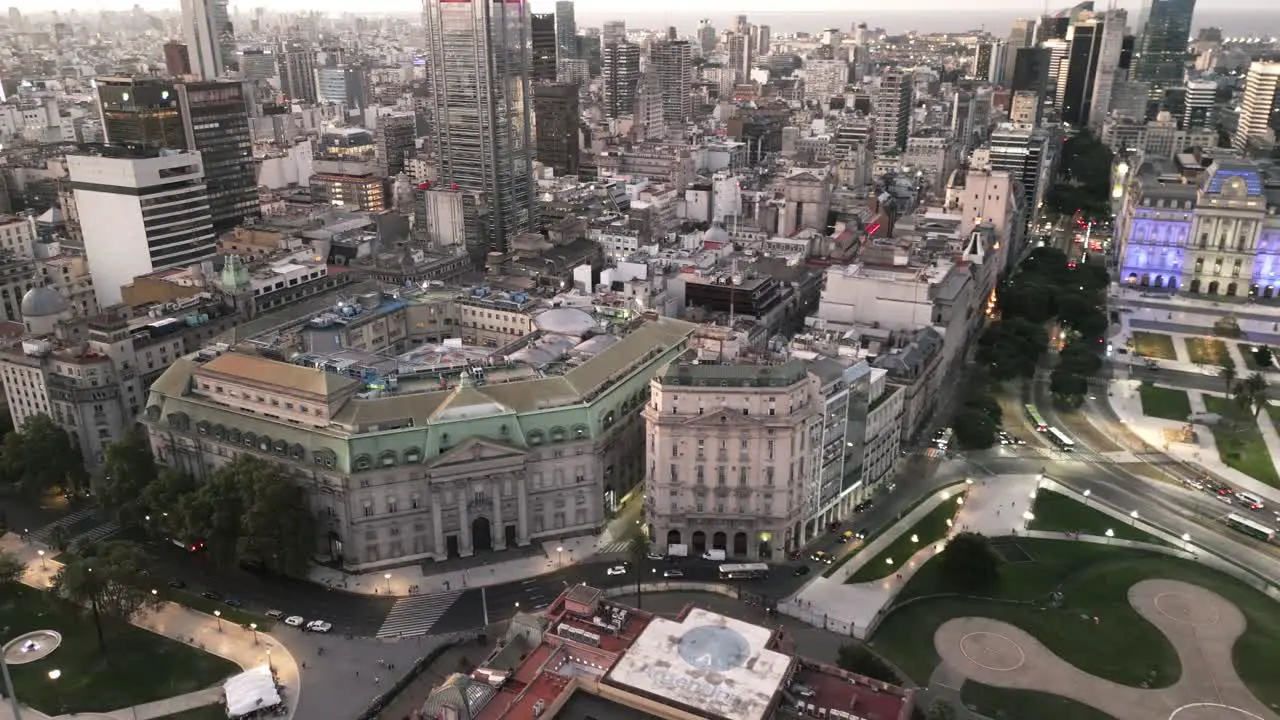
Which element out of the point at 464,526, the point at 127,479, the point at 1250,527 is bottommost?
the point at 1250,527

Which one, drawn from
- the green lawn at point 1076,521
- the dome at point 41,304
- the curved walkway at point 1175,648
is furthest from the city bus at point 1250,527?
the dome at point 41,304

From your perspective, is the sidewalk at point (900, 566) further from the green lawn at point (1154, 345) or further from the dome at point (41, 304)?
the dome at point (41, 304)

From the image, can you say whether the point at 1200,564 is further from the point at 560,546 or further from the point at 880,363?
the point at 560,546

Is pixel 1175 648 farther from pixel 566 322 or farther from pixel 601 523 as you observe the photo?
pixel 566 322

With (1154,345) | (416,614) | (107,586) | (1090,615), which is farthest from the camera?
(1154,345)

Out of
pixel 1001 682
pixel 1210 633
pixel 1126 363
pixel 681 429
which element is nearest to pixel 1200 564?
pixel 1210 633

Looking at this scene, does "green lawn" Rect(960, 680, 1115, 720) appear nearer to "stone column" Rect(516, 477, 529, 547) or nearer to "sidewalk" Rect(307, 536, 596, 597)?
"sidewalk" Rect(307, 536, 596, 597)

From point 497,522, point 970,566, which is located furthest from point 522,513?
point 970,566

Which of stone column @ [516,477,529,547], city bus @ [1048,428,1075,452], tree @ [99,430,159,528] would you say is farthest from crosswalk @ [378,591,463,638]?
city bus @ [1048,428,1075,452]
